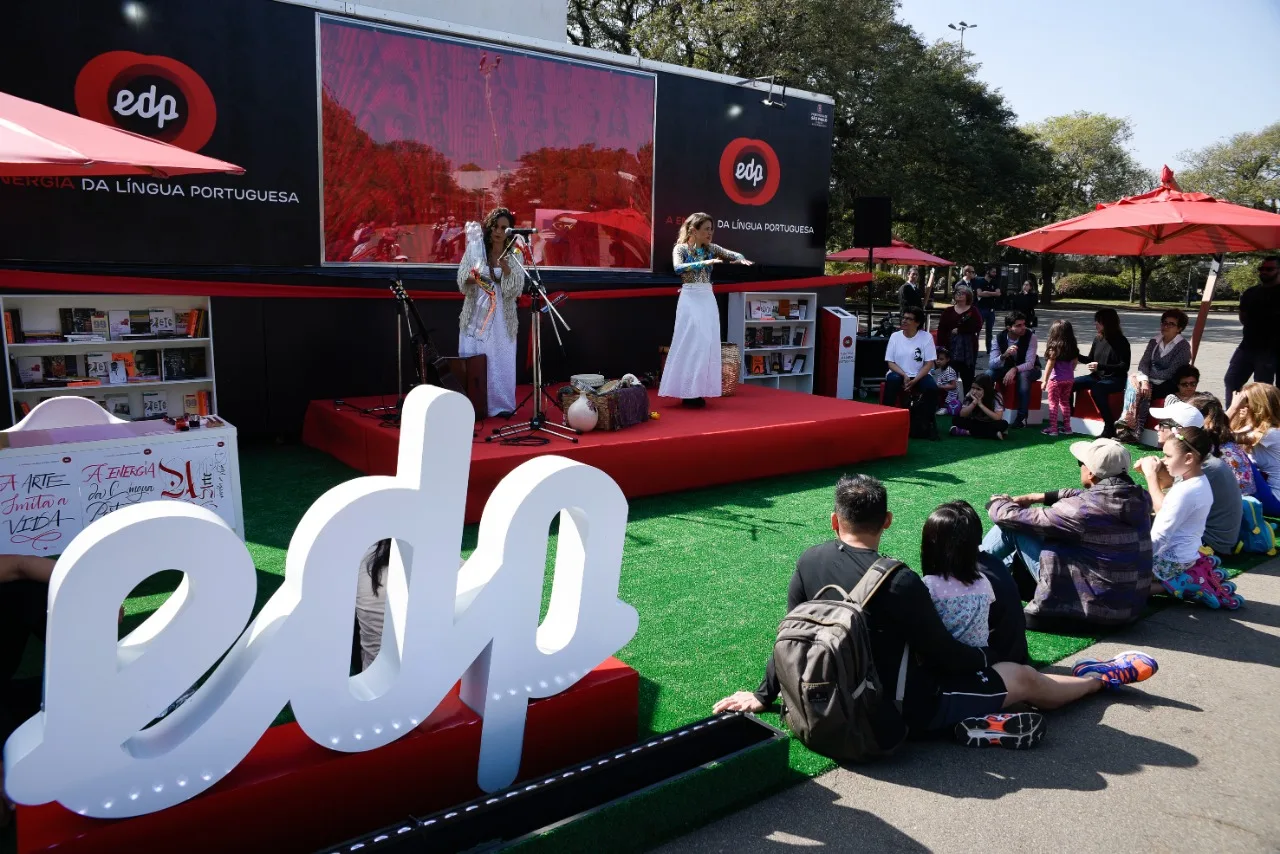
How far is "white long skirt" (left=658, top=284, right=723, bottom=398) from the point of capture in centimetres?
736

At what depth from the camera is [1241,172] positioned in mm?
34906

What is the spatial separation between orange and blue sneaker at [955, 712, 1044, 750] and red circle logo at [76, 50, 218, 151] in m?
6.46

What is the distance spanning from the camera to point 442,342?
813 cm

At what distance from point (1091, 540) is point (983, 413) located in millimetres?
4735

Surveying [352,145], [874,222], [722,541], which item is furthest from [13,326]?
[874,222]

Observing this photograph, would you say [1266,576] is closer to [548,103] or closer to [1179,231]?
[1179,231]

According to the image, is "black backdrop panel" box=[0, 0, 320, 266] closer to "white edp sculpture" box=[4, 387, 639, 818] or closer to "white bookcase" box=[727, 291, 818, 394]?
"white bookcase" box=[727, 291, 818, 394]

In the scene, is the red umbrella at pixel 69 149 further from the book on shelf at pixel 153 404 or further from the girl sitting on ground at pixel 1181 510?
the girl sitting on ground at pixel 1181 510

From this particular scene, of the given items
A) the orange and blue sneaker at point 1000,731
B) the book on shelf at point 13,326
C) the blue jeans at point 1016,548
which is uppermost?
the book on shelf at point 13,326

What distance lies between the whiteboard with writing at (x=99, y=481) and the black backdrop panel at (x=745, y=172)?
5.73 meters

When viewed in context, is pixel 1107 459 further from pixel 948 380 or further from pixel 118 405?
pixel 118 405

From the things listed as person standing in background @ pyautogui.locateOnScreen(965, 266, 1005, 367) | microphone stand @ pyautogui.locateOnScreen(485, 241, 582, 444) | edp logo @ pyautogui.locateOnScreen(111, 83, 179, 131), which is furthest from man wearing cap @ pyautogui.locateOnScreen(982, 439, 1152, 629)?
person standing in background @ pyautogui.locateOnScreen(965, 266, 1005, 367)

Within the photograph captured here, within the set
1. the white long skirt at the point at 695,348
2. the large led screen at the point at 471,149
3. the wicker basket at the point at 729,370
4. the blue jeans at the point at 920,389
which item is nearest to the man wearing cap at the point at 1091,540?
the white long skirt at the point at 695,348

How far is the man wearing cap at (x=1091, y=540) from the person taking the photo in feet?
12.6
